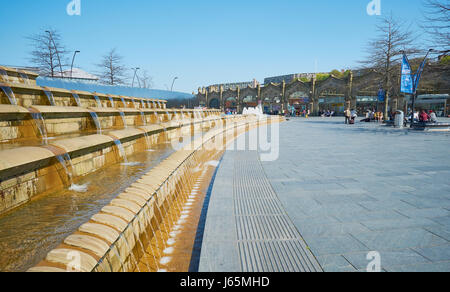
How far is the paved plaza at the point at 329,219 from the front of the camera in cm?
218

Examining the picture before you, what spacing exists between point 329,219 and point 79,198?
120 inches

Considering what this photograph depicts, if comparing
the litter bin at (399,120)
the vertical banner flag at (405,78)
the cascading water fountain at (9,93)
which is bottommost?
the litter bin at (399,120)

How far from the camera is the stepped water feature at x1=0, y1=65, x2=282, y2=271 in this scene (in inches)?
68.7

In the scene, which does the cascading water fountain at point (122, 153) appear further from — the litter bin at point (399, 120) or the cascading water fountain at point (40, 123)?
the litter bin at point (399, 120)

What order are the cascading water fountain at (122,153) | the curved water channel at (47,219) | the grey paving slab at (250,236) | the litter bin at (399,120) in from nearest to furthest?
the curved water channel at (47,219) → the grey paving slab at (250,236) → the cascading water fountain at (122,153) → the litter bin at (399,120)

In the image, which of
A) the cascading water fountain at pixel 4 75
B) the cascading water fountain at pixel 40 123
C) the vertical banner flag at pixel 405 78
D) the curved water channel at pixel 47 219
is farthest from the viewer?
the vertical banner flag at pixel 405 78

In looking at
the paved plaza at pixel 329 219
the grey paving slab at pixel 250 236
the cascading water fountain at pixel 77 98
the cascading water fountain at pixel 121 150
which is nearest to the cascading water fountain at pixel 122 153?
the cascading water fountain at pixel 121 150

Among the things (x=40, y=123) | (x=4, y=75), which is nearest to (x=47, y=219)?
(x=40, y=123)

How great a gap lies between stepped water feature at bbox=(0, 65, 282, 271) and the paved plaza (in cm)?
57

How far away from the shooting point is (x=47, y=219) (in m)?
2.44

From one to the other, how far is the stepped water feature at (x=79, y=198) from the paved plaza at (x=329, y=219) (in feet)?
1.87
